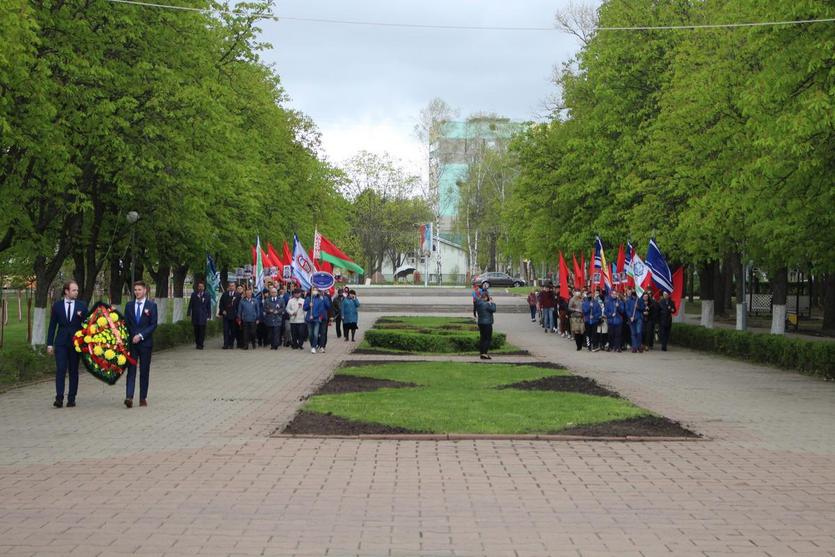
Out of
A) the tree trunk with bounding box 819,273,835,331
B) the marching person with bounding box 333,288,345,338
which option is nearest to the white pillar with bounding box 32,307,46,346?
the marching person with bounding box 333,288,345,338

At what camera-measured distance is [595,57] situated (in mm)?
39375

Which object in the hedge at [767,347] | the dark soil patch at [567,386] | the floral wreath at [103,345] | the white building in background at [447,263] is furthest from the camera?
the white building in background at [447,263]

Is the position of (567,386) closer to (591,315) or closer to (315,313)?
(315,313)

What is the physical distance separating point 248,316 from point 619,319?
10312mm

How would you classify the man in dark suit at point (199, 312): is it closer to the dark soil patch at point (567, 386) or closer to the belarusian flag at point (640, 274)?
the belarusian flag at point (640, 274)

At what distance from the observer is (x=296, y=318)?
29828 millimetres

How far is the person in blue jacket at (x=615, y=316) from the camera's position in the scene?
97.9ft

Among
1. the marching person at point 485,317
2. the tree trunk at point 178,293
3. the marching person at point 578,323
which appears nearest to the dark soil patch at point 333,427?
the marching person at point 485,317

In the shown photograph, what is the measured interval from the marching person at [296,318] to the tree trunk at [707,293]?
14.1m

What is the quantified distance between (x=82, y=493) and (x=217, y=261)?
31415mm

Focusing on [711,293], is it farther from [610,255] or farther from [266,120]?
[266,120]

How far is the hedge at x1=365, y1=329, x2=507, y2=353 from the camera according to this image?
29578mm

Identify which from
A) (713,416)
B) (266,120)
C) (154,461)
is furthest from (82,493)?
(266,120)

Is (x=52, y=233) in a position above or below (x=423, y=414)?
above
